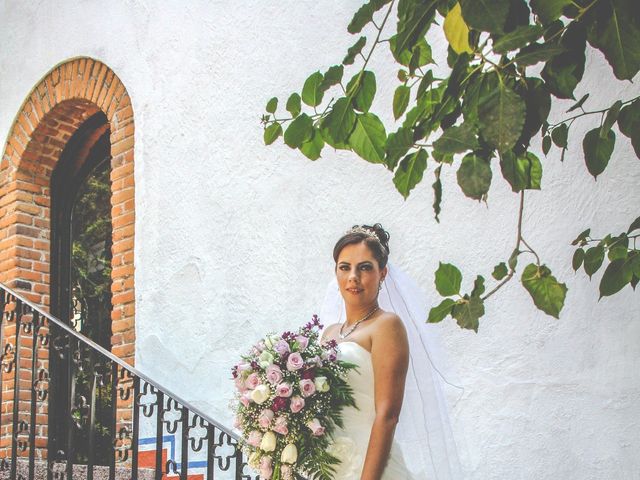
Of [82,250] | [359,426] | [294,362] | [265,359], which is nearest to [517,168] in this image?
[294,362]

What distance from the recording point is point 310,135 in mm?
1963

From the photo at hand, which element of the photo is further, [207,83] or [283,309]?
[207,83]

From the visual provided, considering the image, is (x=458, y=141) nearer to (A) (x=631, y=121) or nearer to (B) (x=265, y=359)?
(A) (x=631, y=121)

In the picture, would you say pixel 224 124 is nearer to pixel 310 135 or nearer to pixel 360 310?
pixel 360 310

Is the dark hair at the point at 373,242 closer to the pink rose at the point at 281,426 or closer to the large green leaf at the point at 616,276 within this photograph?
the pink rose at the point at 281,426

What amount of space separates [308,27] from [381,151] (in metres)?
3.21

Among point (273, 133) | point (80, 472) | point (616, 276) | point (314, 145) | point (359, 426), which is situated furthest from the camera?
point (80, 472)

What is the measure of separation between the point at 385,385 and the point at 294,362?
1.11ft

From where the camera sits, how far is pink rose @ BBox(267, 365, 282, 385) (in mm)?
3027

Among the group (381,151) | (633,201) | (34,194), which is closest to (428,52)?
(381,151)

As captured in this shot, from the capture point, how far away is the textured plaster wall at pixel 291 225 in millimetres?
3553

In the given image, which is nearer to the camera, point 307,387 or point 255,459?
point 307,387

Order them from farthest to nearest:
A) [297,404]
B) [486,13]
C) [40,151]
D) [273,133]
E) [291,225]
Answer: [40,151], [291,225], [297,404], [273,133], [486,13]

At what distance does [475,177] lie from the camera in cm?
151
